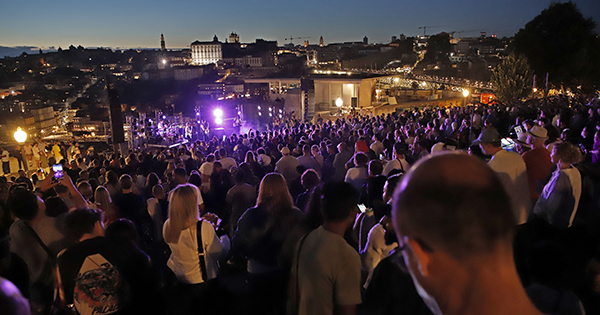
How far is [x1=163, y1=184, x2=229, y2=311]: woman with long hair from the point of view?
10.4ft

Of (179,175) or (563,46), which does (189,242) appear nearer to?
(179,175)

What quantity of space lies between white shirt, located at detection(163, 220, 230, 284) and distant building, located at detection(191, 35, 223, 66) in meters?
116

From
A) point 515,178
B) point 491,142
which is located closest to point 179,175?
point 491,142

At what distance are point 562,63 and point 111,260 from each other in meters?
32.8

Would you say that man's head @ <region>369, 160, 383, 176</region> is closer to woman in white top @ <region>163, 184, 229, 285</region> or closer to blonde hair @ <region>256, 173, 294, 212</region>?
blonde hair @ <region>256, 173, 294, 212</region>

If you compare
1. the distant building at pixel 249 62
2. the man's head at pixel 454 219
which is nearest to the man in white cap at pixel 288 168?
the man's head at pixel 454 219

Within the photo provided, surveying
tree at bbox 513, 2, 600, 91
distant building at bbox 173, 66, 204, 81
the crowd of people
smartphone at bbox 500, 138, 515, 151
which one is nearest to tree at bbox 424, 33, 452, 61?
tree at bbox 513, 2, 600, 91

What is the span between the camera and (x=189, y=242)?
3240mm

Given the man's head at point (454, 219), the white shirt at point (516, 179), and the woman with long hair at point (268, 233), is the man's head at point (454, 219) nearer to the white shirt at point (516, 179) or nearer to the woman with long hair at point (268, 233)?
the woman with long hair at point (268, 233)

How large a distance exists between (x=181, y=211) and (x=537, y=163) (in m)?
4.40

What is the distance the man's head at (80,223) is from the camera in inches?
106

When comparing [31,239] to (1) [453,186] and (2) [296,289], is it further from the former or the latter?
(1) [453,186]

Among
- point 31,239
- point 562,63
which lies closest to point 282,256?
point 31,239

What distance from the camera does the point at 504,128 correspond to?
38.2 feet
